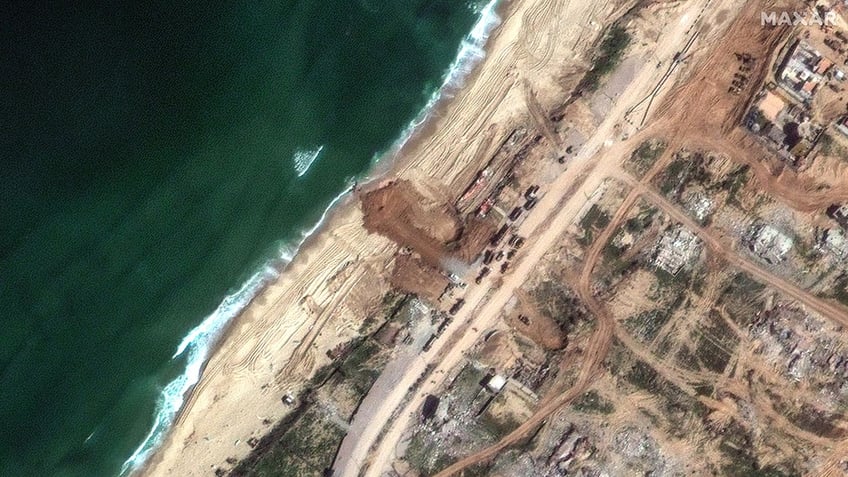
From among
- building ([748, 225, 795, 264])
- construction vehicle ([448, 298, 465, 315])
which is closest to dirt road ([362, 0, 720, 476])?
construction vehicle ([448, 298, 465, 315])

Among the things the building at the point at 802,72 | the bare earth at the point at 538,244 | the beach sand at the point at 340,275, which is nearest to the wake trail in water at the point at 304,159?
the beach sand at the point at 340,275

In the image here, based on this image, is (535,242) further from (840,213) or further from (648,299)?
(840,213)

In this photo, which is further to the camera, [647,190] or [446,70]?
[446,70]

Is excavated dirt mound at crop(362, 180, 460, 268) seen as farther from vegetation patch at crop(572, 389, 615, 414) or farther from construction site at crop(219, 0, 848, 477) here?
vegetation patch at crop(572, 389, 615, 414)

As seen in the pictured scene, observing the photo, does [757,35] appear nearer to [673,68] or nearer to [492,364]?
[673,68]

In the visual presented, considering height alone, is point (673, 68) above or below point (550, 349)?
above

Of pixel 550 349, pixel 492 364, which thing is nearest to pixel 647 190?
pixel 550 349

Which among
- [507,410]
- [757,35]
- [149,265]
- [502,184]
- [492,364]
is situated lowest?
[507,410]
